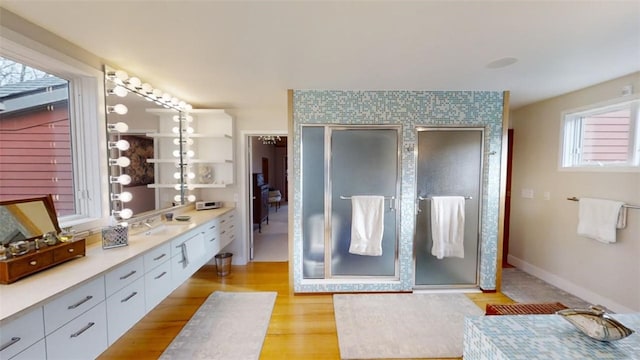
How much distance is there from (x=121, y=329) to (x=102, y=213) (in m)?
0.95

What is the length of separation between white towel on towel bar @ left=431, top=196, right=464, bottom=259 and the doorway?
2295 mm

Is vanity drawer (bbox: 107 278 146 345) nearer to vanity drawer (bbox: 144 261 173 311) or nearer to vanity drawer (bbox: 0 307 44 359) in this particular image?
vanity drawer (bbox: 144 261 173 311)

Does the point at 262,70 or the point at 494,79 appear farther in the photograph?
the point at 494,79

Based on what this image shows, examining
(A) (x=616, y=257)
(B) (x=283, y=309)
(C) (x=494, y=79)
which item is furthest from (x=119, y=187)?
(A) (x=616, y=257)

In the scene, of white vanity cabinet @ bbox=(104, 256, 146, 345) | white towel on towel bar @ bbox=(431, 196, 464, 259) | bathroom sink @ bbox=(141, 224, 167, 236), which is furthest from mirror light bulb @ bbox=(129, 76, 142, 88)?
white towel on towel bar @ bbox=(431, 196, 464, 259)

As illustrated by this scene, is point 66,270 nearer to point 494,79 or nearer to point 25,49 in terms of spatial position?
point 25,49

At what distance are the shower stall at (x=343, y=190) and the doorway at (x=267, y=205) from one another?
3.99ft

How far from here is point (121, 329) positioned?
1681mm

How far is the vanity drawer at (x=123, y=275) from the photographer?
1587 millimetres

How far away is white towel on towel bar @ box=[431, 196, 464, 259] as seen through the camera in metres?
3.04

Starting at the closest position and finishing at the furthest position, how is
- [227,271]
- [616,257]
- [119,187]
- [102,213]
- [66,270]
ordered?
1. [66,270]
2. [102,213]
3. [119,187]
4. [616,257]
5. [227,271]

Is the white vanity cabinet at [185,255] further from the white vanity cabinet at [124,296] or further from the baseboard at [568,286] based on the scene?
the baseboard at [568,286]

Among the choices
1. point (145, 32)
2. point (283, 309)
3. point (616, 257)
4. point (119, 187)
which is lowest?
point (283, 309)

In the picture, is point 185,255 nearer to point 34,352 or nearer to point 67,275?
point 67,275
